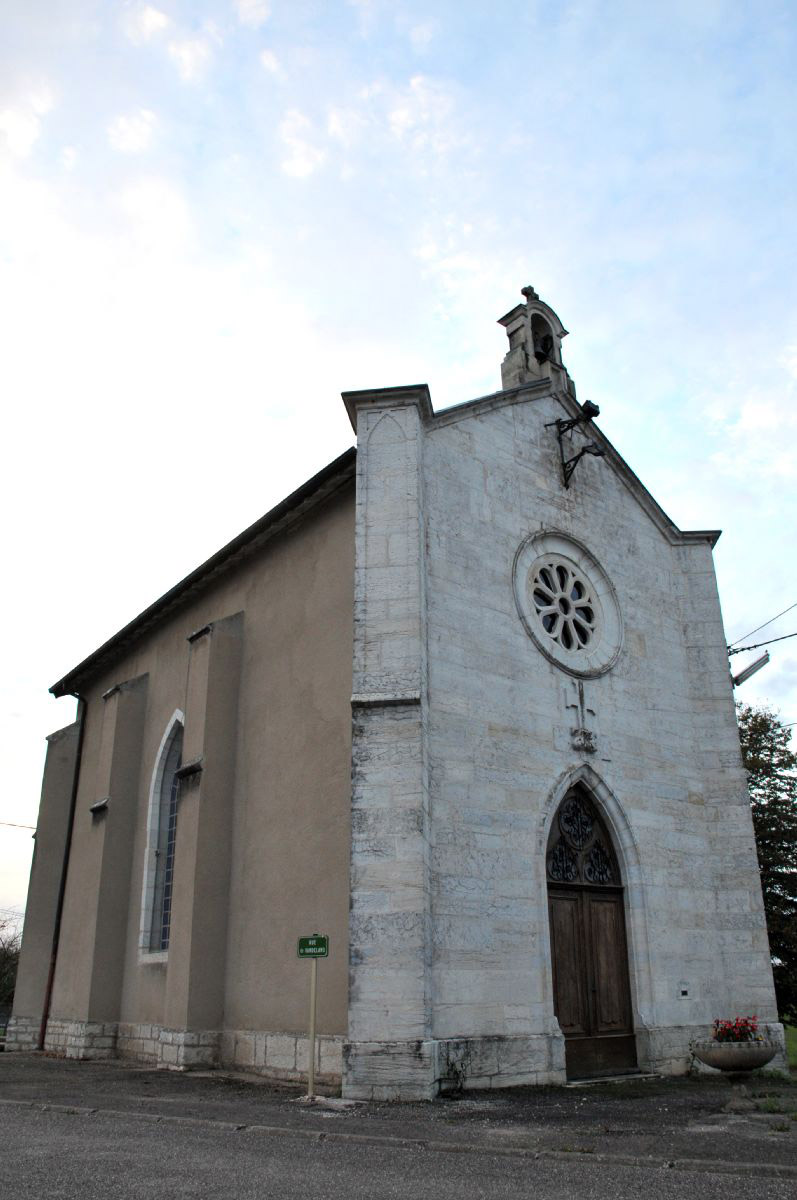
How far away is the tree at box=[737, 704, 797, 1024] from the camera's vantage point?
21.8 meters

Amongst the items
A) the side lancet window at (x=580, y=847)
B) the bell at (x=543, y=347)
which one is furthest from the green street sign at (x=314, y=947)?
the bell at (x=543, y=347)

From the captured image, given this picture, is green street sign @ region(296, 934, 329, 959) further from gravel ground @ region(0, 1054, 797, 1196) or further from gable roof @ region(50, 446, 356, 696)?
gable roof @ region(50, 446, 356, 696)

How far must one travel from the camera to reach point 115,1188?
543 centimetres

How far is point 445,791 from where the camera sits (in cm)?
1141

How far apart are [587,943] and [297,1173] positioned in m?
7.48

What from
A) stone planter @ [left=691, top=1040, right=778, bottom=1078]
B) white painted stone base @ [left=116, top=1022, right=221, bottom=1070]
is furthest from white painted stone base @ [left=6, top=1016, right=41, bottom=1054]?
stone planter @ [left=691, top=1040, right=778, bottom=1078]

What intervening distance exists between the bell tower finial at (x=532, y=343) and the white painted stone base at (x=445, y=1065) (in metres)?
10.2

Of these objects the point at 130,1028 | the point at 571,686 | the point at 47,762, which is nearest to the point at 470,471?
the point at 571,686

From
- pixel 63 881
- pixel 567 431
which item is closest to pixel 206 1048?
pixel 63 881

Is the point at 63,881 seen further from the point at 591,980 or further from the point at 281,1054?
the point at 591,980

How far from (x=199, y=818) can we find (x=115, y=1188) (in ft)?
29.0

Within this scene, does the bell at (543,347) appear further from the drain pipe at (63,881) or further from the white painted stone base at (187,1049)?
the drain pipe at (63,881)

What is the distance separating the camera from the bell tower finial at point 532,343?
16.5 meters

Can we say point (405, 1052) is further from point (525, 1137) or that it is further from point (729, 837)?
point (729, 837)
